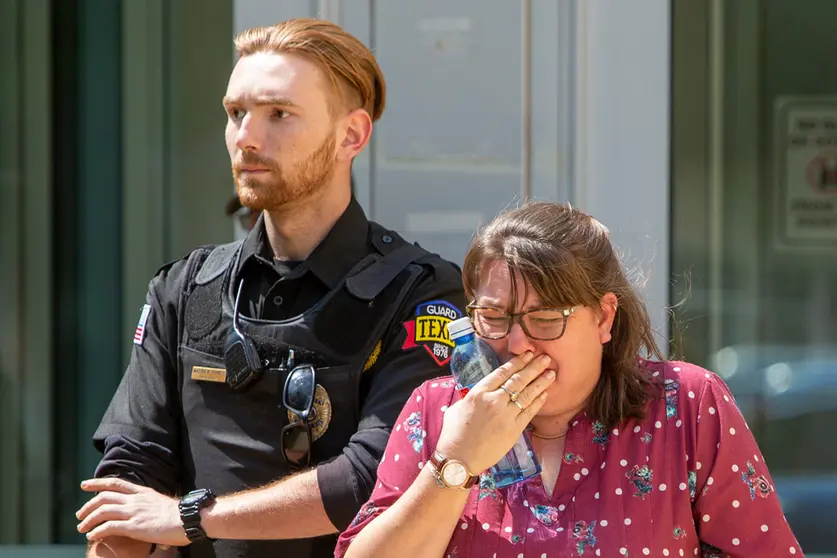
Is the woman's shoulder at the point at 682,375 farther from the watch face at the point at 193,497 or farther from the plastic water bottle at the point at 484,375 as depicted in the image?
the watch face at the point at 193,497

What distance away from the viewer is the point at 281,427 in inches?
85.2

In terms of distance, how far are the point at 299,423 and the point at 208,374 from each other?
23 centimetres

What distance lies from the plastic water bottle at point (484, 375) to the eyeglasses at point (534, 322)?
0.03 meters

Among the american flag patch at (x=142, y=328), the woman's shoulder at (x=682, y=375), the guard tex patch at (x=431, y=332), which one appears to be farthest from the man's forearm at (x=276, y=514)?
the woman's shoulder at (x=682, y=375)

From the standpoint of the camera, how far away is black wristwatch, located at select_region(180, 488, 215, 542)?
2105 mm

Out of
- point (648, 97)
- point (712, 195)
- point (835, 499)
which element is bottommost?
point (835, 499)

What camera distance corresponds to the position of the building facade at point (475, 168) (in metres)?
3.19

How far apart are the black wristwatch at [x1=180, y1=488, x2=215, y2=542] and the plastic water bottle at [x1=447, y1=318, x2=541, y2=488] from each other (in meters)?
0.62

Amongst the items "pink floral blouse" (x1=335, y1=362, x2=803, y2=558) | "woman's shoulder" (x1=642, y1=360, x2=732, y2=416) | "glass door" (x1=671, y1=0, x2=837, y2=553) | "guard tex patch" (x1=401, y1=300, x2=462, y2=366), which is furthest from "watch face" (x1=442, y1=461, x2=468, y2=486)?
"glass door" (x1=671, y1=0, x2=837, y2=553)

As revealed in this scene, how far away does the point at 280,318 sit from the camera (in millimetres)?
2266

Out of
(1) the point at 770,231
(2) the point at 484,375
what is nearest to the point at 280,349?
(2) the point at 484,375

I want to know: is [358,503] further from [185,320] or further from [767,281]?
[767,281]

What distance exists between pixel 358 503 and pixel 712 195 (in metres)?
Result: 1.81

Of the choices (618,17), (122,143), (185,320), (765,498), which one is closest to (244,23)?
(122,143)
